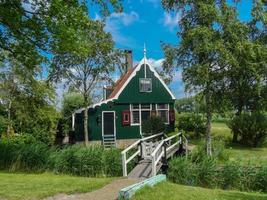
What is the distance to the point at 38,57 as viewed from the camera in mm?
15383

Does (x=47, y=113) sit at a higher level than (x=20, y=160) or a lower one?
higher

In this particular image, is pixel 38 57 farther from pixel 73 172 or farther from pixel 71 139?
pixel 71 139

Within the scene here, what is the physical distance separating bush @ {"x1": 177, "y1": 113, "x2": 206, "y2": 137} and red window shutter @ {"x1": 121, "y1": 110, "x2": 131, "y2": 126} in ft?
13.9

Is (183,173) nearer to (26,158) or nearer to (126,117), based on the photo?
(26,158)

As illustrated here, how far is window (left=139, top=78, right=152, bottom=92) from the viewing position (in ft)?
120

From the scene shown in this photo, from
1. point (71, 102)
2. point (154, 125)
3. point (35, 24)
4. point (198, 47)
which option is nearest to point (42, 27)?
point (35, 24)

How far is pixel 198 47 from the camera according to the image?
2250 centimetres

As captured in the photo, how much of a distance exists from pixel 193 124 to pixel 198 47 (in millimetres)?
13081

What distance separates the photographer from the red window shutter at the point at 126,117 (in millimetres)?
35656

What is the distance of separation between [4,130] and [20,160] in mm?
11987

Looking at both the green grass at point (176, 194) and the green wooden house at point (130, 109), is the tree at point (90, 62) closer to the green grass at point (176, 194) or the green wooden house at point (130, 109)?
the green wooden house at point (130, 109)

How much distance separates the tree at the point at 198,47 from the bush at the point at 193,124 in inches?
394

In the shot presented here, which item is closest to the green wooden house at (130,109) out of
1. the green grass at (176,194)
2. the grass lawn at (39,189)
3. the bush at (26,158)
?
the bush at (26,158)

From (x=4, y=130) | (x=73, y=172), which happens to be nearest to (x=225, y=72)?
(x=73, y=172)
